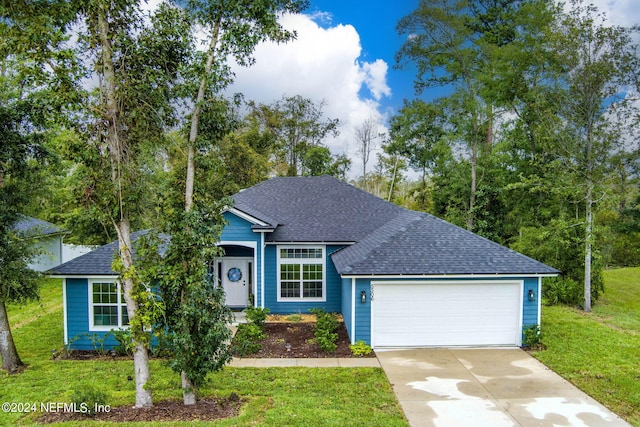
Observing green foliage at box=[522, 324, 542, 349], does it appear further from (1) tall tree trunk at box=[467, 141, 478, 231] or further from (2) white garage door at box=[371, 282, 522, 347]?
(1) tall tree trunk at box=[467, 141, 478, 231]

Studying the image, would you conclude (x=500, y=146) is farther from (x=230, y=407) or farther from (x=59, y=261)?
(x=59, y=261)

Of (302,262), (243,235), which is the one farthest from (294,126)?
(243,235)

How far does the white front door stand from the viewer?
15289mm

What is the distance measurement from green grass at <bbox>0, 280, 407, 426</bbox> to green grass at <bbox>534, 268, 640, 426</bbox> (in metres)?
4.15

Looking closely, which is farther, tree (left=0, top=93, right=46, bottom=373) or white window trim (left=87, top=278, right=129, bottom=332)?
white window trim (left=87, top=278, right=129, bottom=332)

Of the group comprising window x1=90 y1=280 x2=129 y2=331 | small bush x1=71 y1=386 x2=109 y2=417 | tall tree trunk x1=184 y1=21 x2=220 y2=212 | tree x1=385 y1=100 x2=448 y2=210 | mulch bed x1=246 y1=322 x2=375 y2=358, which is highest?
tree x1=385 y1=100 x2=448 y2=210

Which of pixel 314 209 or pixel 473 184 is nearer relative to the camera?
pixel 314 209

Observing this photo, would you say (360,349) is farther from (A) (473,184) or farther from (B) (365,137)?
(B) (365,137)

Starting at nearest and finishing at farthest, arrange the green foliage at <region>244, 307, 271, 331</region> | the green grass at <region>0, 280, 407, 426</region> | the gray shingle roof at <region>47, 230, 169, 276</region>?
the green grass at <region>0, 280, 407, 426</region>
the gray shingle roof at <region>47, 230, 169, 276</region>
the green foliage at <region>244, 307, 271, 331</region>

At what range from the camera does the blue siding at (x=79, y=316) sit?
11141 mm

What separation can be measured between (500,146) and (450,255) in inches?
509

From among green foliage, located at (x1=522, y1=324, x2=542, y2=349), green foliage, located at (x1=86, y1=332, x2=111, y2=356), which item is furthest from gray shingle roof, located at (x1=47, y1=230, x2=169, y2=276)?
green foliage, located at (x1=522, y1=324, x2=542, y2=349)

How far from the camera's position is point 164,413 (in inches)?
278

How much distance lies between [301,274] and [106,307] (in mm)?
6311
